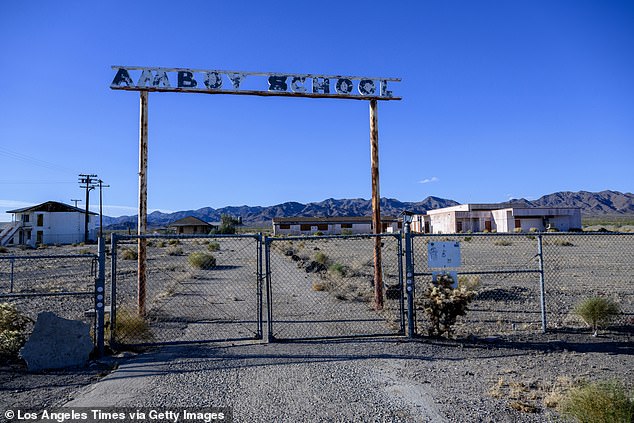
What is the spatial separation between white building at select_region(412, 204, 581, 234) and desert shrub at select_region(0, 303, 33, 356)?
196 ft

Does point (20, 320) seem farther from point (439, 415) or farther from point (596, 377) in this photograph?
point (596, 377)

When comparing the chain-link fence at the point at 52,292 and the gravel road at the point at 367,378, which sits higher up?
the chain-link fence at the point at 52,292

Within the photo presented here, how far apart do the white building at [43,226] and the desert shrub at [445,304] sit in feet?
241

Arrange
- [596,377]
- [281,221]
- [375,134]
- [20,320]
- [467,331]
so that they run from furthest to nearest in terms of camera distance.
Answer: [281,221], [375,134], [467,331], [20,320], [596,377]

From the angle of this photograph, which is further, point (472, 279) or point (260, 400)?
point (472, 279)

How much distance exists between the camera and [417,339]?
8.64 metres

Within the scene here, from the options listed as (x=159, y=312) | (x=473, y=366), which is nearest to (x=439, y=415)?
(x=473, y=366)

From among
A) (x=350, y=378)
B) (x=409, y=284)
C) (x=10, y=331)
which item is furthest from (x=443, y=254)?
(x=10, y=331)

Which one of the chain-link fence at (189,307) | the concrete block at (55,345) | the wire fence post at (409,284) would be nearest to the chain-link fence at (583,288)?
the wire fence post at (409,284)

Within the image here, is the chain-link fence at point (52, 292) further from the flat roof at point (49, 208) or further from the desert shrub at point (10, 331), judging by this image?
the flat roof at point (49, 208)

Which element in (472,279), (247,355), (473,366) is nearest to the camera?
(473,366)

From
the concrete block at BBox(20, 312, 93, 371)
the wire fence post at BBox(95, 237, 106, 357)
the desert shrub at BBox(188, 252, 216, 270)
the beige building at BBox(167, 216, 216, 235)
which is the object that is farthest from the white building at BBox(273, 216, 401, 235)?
the concrete block at BBox(20, 312, 93, 371)

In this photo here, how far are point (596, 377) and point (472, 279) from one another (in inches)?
405

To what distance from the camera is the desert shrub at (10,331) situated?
7.66 meters
